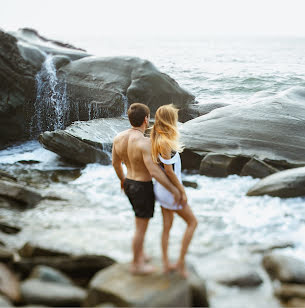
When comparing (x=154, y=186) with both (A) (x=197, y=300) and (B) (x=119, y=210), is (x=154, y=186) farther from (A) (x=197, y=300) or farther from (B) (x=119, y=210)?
(B) (x=119, y=210)

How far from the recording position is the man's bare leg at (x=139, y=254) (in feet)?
13.1

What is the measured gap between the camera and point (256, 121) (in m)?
9.30

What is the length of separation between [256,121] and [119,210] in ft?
13.4

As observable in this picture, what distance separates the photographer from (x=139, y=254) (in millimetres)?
4082

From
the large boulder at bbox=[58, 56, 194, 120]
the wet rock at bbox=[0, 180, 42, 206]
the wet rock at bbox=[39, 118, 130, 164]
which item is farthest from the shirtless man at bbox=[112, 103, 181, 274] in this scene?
the large boulder at bbox=[58, 56, 194, 120]

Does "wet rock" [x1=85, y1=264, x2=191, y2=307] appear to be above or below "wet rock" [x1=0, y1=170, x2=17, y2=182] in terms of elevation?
above

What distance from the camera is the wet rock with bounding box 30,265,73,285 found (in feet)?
13.3

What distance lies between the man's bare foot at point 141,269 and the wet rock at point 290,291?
1.34 m

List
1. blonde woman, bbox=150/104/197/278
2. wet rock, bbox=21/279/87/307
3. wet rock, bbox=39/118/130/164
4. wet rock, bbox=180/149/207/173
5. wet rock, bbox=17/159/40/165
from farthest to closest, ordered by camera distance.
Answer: wet rock, bbox=17/159/40/165 → wet rock, bbox=39/118/130/164 → wet rock, bbox=180/149/207/173 → blonde woman, bbox=150/104/197/278 → wet rock, bbox=21/279/87/307

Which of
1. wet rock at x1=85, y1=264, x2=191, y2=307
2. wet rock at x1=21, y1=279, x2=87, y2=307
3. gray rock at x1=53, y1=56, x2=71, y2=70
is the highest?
gray rock at x1=53, y1=56, x2=71, y2=70

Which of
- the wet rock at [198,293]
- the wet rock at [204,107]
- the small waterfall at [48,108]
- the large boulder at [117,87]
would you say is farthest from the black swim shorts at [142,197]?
the small waterfall at [48,108]

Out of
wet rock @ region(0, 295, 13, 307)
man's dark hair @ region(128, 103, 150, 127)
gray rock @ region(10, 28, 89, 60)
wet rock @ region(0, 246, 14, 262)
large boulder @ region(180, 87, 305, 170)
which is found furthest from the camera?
gray rock @ region(10, 28, 89, 60)

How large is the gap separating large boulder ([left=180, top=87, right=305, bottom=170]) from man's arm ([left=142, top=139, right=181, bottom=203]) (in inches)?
181

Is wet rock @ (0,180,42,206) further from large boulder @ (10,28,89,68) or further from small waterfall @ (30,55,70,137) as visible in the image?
large boulder @ (10,28,89,68)
